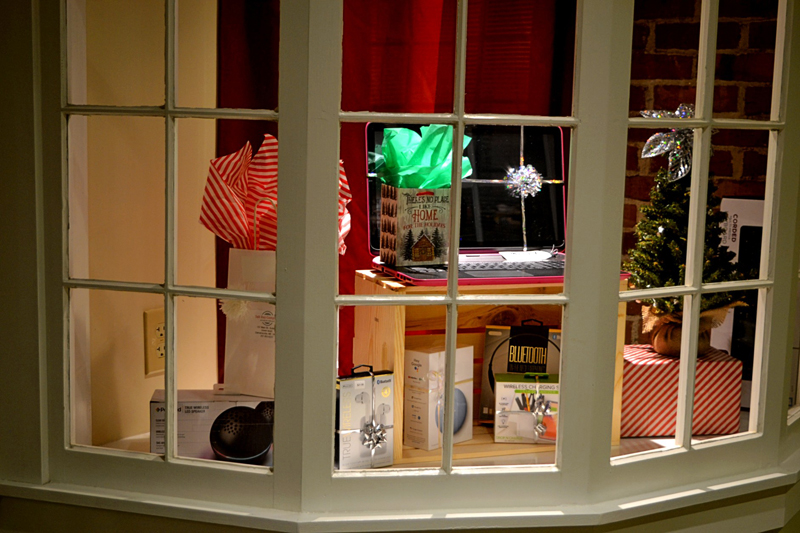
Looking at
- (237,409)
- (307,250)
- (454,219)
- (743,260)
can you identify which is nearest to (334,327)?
(307,250)

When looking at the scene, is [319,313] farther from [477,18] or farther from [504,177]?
[477,18]

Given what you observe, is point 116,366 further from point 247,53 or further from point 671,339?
point 671,339

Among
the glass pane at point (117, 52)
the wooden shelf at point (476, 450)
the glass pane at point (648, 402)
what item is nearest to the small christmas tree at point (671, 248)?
the glass pane at point (648, 402)

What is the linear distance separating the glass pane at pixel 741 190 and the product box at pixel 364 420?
43.0 inches

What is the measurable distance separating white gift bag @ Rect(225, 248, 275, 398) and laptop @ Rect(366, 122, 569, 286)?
1.09ft

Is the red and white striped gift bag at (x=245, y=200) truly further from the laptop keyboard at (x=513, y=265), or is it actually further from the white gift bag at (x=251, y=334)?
the laptop keyboard at (x=513, y=265)

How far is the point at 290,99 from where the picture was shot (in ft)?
5.09

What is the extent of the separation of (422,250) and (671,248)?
0.70m

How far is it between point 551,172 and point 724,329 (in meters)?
0.75

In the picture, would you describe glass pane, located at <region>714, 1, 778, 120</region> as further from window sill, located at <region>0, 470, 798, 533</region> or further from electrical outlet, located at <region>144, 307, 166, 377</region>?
electrical outlet, located at <region>144, 307, 166, 377</region>

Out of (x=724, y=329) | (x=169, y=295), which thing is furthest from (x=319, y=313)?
Answer: (x=724, y=329)

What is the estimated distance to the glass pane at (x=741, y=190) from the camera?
2.37 metres

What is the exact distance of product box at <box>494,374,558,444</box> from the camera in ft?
6.72

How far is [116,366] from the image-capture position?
2088mm
